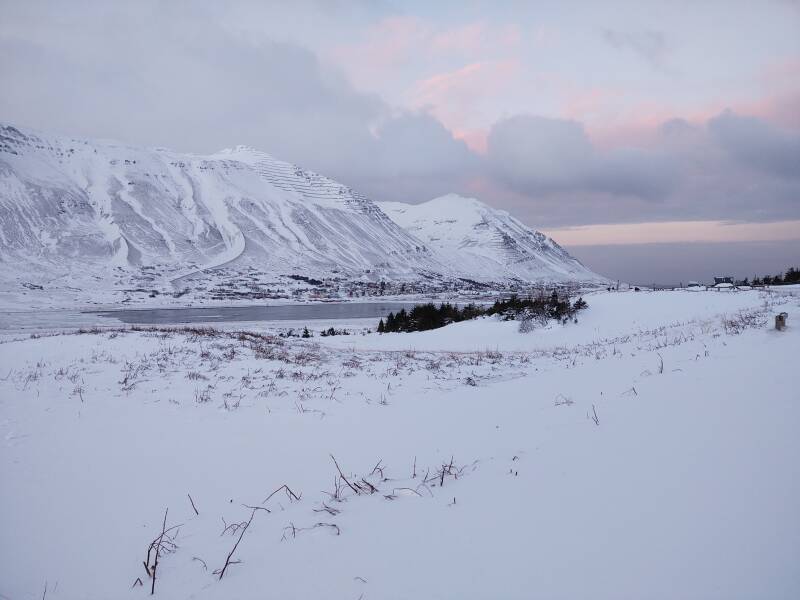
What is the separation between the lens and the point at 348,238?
651 ft

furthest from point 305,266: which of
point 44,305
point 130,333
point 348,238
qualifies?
point 130,333

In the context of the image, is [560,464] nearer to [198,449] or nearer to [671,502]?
[671,502]

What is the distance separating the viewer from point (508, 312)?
101ft

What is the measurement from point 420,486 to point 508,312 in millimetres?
27990

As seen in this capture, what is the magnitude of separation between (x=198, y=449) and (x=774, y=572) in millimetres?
5731

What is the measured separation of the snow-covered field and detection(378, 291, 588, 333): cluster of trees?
2104 cm

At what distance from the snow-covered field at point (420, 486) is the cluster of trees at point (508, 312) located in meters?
21.0

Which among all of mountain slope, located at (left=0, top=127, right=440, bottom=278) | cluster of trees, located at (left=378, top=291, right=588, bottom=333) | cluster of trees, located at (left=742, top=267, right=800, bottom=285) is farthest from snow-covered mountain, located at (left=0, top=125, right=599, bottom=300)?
cluster of trees, located at (left=742, top=267, right=800, bottom=285)

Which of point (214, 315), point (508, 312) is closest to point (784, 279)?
point (508, 312)

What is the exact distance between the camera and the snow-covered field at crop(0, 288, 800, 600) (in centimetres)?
247

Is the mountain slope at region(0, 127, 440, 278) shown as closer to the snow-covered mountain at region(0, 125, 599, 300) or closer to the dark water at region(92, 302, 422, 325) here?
the snow-covered mountain at region(0, 125, 599, 300)

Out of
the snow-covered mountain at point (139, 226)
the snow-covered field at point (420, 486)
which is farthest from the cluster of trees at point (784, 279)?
the snow-covered mountain at point (139, 226)

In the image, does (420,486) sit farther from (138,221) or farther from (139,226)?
(138,221)

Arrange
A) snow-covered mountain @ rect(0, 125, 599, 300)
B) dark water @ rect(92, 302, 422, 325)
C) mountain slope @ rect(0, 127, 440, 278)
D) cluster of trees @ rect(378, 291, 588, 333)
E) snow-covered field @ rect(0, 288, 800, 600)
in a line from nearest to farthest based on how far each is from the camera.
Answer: snow-covered field @ rect(0, 288, 800, 600) → cluster of trees @ rect(378, 291, 588, 333) → dark water @ rect(92, 302, 422, 325) → snow-covered mountain @ rect(0, 125, 599, 300) → mountain slope @ rect(0, 127, 440, 278)
